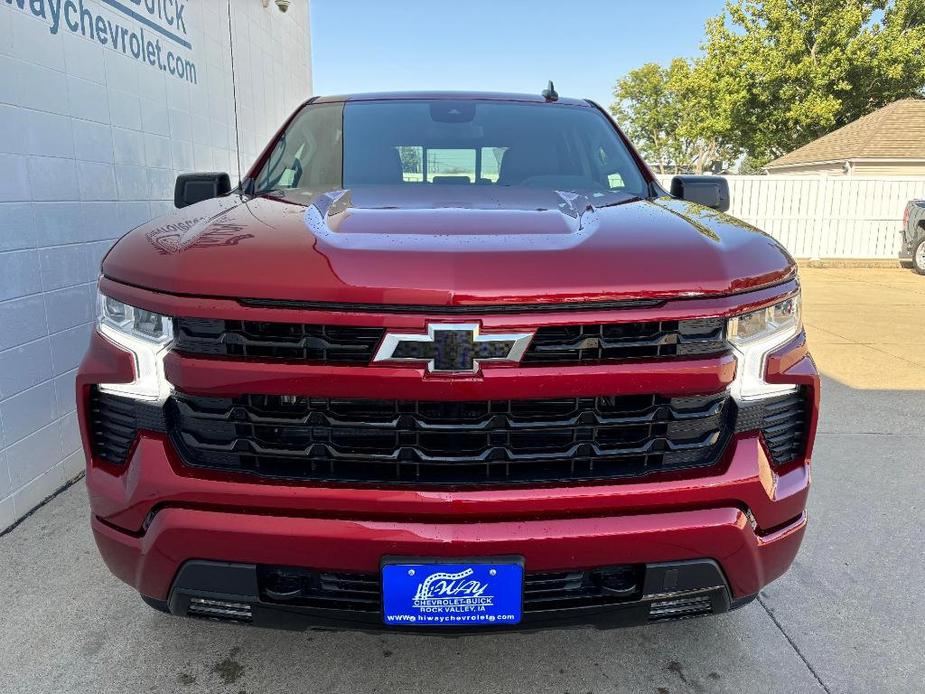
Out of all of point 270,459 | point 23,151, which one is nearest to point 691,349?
point 270,459

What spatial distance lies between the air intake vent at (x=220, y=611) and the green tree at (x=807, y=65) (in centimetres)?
3309

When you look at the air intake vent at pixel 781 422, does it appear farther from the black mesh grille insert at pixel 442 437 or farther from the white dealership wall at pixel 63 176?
the white dealership wall at pixel 63 176

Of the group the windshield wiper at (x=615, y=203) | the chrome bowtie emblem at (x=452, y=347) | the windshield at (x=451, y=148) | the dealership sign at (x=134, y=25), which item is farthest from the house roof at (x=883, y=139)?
the chrome bowtie emblem at (x=452, y=347)

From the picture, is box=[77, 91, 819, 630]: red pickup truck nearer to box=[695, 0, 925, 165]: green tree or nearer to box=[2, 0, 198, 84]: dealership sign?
box=[2, 0, 198, 84]: dealership sign

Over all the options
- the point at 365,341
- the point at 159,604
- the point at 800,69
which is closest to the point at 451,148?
the point at 365,341

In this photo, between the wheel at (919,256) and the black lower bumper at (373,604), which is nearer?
the black lower bumper at (373,604)

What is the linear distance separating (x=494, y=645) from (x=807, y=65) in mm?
32858

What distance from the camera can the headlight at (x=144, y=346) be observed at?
1616mm

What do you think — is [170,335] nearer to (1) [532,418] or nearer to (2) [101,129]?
(1) [532,418]

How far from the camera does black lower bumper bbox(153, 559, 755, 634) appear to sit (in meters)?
1.61

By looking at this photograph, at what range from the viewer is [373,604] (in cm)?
161

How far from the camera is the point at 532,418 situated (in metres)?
1.59

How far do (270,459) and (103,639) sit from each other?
1.18 metres

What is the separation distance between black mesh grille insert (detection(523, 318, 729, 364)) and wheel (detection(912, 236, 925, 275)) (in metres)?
13.3
